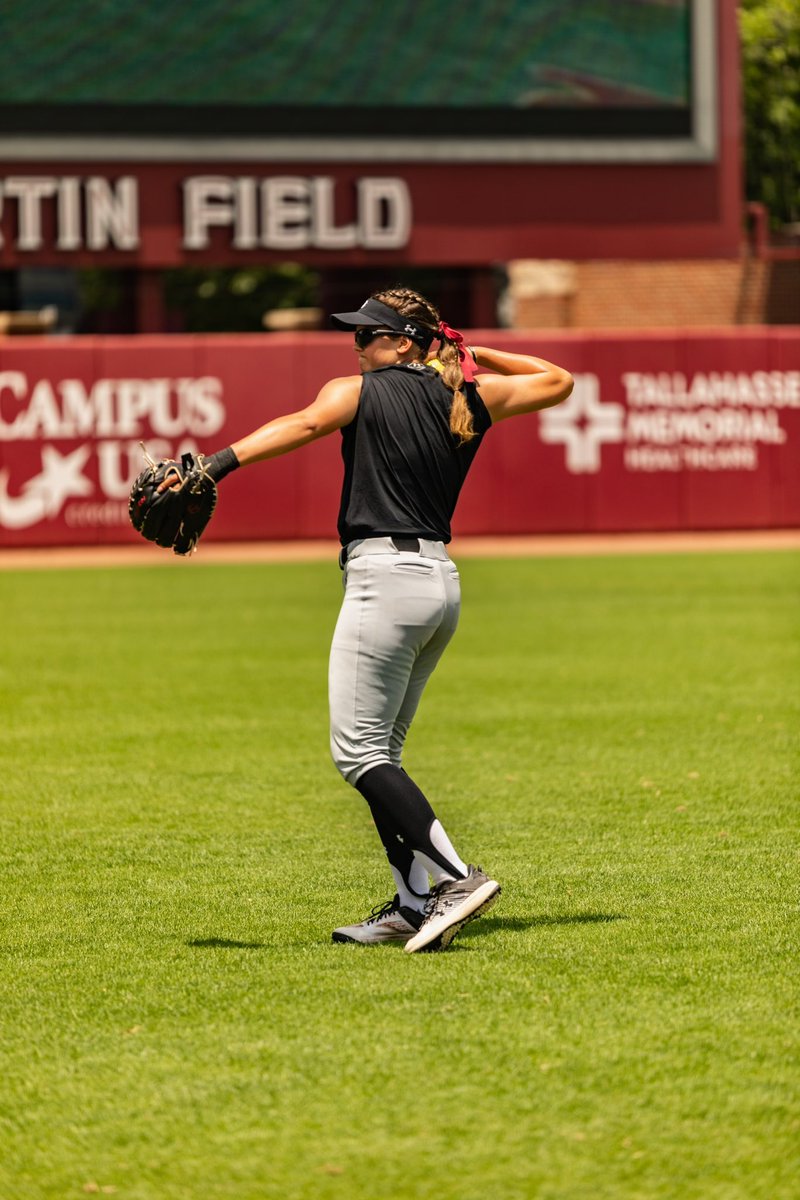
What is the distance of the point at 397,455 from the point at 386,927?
1.42 metres

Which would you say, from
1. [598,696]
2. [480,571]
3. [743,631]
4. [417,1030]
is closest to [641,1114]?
[417,1030]

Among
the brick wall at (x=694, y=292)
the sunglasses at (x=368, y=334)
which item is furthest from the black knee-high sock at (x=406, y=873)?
the brick wall at (x=694, y=292)

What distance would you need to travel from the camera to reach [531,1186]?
3.59m

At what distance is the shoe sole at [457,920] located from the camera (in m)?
5.34

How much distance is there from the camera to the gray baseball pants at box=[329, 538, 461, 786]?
17.5ft

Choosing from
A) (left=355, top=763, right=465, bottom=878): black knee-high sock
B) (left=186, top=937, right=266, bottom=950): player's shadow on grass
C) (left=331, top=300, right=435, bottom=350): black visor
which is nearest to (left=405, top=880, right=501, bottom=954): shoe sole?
(left=355, top=763, right=465, bottom=878): black knee-high sock

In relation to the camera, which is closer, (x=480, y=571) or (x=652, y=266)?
(x=480, y=571)

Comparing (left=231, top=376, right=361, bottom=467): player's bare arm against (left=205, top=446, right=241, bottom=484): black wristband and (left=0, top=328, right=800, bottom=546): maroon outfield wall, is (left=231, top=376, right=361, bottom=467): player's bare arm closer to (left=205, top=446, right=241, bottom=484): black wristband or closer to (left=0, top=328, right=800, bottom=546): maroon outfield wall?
(left=205, top=446, right=241, bottom=484): black wristband

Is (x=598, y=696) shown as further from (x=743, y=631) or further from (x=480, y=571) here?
(x=480, y=571)

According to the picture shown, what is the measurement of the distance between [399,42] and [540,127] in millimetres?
2059

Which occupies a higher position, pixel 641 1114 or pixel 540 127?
pixel 540 127

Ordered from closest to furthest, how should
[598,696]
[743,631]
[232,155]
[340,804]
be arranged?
[340,804] → [598,696] → [743,631] → [232,155]

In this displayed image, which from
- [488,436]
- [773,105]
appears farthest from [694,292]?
[488,436]

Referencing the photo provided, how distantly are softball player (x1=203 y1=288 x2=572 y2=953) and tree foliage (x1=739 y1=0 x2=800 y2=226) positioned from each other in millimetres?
24531
